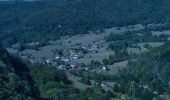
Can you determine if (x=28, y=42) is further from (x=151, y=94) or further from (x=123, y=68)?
(x=151, y=94)

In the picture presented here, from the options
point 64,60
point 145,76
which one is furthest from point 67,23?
point 145,76

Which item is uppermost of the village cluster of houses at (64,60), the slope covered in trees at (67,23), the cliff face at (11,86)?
the cliff face at (11,86)

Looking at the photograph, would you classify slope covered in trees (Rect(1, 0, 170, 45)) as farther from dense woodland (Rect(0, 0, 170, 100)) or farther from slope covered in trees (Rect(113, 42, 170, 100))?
slope covered in trees (Rect(113, 42, 170, 100))

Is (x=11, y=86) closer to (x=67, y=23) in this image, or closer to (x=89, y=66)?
(x=89, y=66)

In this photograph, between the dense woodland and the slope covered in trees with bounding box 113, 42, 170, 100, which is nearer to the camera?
the dense woodland

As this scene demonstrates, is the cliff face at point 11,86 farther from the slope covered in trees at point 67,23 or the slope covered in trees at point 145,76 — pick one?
the slope covered in trees at point 67,23

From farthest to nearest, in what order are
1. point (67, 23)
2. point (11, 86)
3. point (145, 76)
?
point (67, 23)
point (145, 76)
point (11, 86)

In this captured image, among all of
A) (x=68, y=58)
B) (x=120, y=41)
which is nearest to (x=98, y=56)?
(x=68, y=58)

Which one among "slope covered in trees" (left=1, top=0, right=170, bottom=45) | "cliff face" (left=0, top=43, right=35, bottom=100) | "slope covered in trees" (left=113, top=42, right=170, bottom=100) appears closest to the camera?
"cliff face" (left=0, top=43, right=35, bottom=100)

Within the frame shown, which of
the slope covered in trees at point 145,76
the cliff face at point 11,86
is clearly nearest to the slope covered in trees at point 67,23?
the slope covered in trees at point 145,76

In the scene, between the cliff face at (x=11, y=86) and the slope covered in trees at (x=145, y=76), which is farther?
the slope covered in trees at (x=145, y=76)

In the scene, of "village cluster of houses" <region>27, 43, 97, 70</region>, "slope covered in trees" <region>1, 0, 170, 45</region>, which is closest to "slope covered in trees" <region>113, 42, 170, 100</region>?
"village cluster of houses" <region>27, 43, 97, 70</region>
